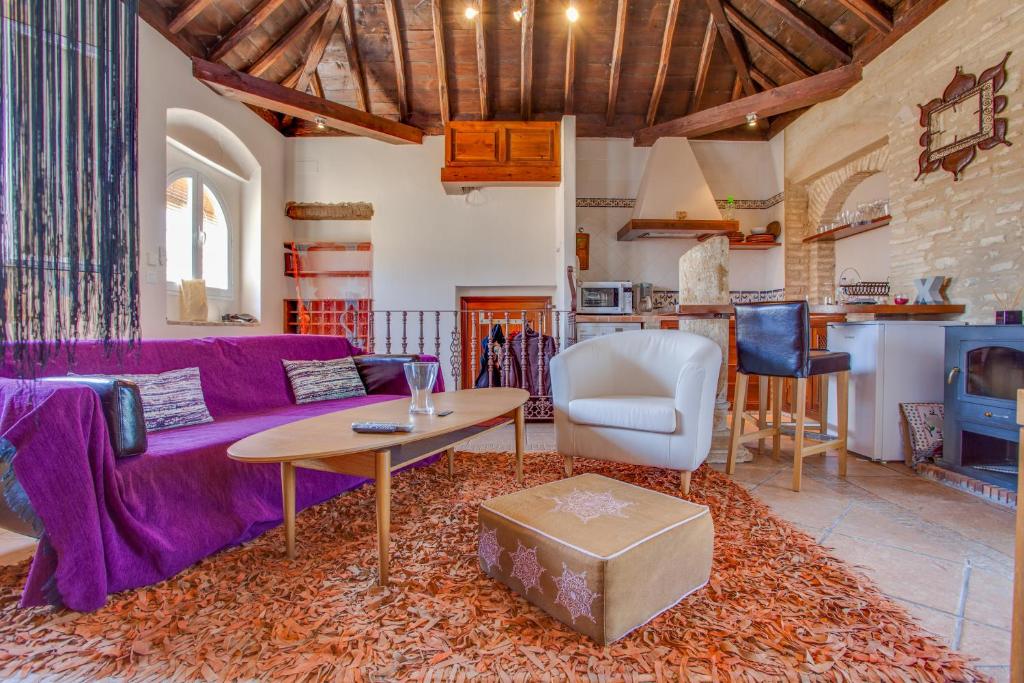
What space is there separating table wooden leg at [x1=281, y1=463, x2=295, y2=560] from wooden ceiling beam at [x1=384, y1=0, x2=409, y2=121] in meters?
4.93

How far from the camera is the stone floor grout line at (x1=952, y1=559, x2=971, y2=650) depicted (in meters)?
1.30

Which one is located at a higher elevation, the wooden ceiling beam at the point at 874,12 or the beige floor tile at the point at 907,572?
the wooden ceiling beam at the point at 874,12

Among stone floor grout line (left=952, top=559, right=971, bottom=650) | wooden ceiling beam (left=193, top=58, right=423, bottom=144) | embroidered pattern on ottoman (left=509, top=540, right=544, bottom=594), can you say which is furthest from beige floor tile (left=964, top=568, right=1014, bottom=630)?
wooden ceiling beam (left=193, top=58, right=423, bottom=144)

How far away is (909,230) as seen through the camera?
362cm

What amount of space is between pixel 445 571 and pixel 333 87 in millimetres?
5933

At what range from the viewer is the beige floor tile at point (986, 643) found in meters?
1.21

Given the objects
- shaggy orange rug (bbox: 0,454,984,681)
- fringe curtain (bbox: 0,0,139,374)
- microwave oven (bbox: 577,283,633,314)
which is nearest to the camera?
fringe curtain (bbox: 0,0,139,374)

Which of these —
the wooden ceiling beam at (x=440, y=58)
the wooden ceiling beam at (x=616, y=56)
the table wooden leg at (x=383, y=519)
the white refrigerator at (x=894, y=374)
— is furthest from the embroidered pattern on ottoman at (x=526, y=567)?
the wooden ceiling beam at (x=616, y=56)

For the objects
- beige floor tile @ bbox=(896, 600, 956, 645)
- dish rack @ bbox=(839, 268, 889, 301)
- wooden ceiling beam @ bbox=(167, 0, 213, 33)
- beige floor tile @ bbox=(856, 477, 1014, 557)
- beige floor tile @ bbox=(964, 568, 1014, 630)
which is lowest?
beige floor tile @ bbox=(896, 600, 956, 645)

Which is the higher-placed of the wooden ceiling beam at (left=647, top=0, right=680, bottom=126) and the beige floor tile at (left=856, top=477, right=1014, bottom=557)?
the wooden ceiling beam at (left=647, top=0, right=680, bottom=126)

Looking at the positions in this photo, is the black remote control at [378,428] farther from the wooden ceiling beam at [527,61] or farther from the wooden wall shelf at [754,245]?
the wooden wall shelf at [754,245]

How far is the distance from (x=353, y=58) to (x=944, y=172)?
18.4ft

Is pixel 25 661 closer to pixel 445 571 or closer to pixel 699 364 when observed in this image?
pixel 445 571

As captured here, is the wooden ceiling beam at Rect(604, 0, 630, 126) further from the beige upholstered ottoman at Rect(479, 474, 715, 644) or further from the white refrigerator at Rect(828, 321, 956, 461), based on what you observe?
the beige upholstered ottoman at Rect(479, 474, 715, 644)
